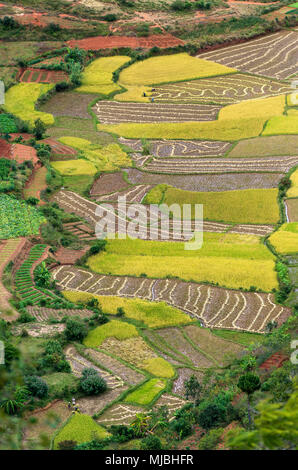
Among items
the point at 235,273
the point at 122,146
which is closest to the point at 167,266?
the point at 235,273

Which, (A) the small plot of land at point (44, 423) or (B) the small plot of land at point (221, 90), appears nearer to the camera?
(A) the small plot of land at point (44, 423)

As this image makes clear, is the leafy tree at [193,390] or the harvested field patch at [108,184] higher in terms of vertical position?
the harvested field patch at [108,184]

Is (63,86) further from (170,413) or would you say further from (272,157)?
(170,413)

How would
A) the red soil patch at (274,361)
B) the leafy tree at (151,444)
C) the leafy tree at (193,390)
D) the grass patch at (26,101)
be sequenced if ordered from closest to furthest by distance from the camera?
the leafy tree at (151,444), the leafy tree at (193,390), the red soil patch at (274,361), the grass patch at (26,101)

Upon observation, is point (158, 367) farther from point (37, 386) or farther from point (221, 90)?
point (221, 90)

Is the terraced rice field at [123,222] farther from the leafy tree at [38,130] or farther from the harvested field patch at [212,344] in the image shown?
the harvested field patch at [212,344]

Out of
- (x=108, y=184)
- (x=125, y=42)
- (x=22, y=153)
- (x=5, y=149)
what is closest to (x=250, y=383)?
(x=108, y=184)

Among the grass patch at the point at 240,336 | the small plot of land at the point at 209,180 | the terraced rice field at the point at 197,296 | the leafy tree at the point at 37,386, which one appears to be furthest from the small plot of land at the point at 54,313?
the small plot of land at the point at 209,180
